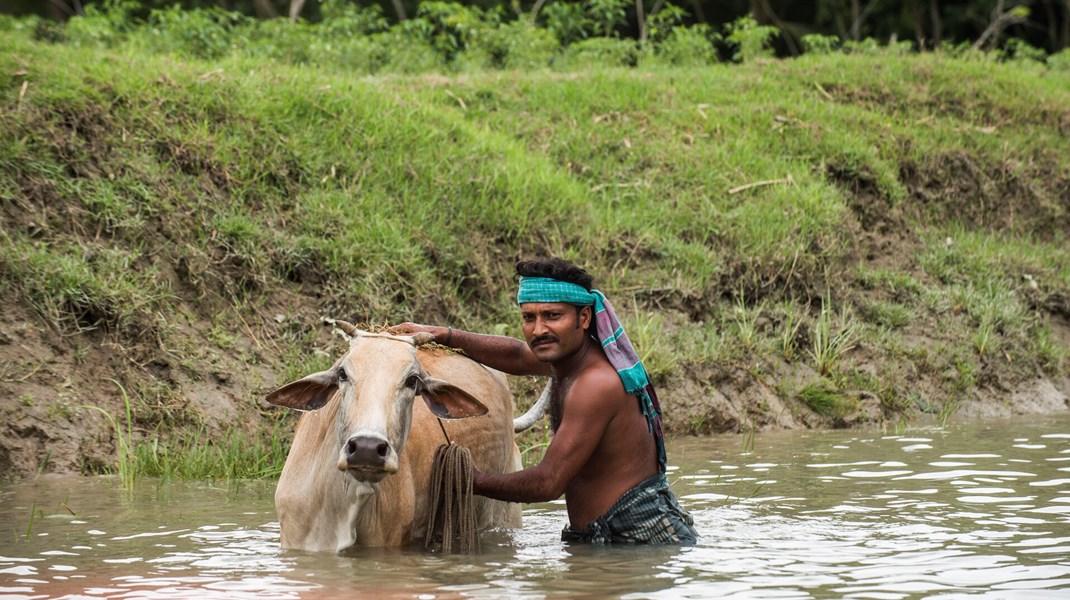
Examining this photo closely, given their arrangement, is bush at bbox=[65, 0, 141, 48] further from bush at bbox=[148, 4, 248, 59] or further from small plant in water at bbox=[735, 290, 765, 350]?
small plant in water at bbox=[735, 290, 765, 350]

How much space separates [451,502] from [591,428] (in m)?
0.73

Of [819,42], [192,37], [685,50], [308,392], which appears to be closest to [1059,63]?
[819,42]

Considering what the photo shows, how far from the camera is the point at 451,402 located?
19.0 feet

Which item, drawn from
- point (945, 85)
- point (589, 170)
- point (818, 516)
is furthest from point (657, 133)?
point (818, 516)

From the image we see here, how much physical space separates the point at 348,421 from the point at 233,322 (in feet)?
14.4

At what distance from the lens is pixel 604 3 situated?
53.1 feet

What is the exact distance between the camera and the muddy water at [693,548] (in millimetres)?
5154

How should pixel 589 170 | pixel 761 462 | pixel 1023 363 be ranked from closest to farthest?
pixel 761 462 < pixel 1023 363 < pixel 589 170

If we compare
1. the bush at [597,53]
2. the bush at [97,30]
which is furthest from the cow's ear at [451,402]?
the bush at [597,53]

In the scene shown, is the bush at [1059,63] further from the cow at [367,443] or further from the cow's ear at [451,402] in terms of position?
the cow's ear at [451,402]

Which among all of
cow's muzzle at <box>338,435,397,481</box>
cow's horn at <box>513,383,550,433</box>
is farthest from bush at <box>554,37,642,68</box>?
cow's muzzle at <box>338,435,397,481</box>

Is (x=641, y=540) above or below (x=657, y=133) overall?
below

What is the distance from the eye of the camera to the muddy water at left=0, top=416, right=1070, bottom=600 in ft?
16.9

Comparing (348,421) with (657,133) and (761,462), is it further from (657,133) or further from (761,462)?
(657,133)
